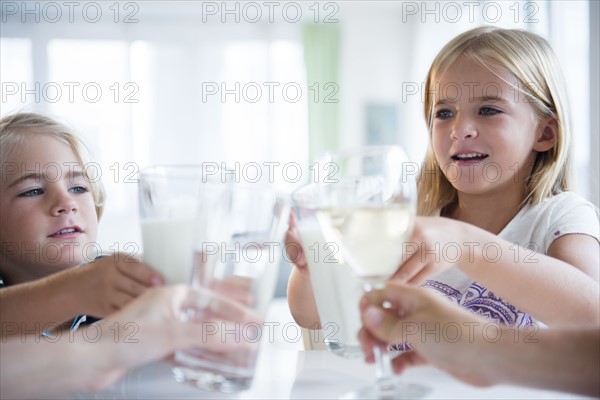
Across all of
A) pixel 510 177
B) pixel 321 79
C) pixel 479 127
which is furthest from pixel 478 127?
pixel 321 79

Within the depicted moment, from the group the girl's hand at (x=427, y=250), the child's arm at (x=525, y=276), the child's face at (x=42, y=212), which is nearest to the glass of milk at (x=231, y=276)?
the girl's hand at (x=427, y=250)

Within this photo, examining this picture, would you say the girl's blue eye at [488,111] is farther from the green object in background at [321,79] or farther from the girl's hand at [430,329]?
the green object in background at [321,79]

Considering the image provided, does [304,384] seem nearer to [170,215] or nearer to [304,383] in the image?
[304,383]

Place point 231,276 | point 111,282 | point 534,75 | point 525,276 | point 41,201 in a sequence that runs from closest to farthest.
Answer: point 231,276
point 111,282
point 525,276
point 41,201
point 534,75

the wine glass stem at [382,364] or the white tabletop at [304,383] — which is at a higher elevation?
the wine glass stem at [382,364]

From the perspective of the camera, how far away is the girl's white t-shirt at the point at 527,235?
1294 mm

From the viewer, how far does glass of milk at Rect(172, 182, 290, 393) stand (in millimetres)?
622

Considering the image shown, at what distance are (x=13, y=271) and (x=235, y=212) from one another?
1.06 m

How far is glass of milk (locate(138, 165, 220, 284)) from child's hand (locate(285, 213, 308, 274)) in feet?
0.80

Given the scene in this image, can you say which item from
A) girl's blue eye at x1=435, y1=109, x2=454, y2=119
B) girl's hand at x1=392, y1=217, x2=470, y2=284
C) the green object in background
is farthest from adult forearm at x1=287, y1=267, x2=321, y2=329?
the green object in background

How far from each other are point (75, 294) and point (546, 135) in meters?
1.17

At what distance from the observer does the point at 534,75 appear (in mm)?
1501

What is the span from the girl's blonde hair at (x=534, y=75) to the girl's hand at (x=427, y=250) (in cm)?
61

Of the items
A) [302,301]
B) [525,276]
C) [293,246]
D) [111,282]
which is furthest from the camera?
[302,301]
